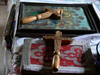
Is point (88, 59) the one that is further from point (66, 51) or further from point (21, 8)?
point (21, 8)

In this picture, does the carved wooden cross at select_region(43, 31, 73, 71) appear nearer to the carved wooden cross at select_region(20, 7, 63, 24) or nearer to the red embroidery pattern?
the red embroidery pattern

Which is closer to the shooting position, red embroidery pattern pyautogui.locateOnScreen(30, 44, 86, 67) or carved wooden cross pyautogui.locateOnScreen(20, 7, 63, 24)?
red embroidery pattern pyautogui.locateOnScreen(30, 44, 86, 67)

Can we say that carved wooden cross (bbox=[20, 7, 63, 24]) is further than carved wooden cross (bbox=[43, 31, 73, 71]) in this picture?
Yes

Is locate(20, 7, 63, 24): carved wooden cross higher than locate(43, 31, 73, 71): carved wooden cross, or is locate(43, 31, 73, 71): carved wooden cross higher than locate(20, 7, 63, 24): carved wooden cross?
locate(20, 7, 63, 24): carved wooden cross

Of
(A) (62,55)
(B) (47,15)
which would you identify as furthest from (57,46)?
(B) (47,15)

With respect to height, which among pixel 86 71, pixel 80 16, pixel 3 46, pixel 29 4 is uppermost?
pixel 29 4

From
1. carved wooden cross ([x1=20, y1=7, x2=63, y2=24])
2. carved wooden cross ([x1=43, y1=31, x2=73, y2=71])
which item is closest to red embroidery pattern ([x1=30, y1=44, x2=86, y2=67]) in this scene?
carved wooden cross ([x1=43, y1=31, x2=73, y2=71])

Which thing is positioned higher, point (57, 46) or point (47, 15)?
point (47, 15)

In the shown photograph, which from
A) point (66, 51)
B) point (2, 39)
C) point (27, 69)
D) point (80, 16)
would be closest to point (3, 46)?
point (2, 39)

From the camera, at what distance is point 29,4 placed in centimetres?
132

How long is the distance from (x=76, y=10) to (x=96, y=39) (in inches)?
14.7

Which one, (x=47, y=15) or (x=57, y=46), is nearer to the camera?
(x=57, y=46)

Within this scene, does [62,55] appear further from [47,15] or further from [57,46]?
[47,15]

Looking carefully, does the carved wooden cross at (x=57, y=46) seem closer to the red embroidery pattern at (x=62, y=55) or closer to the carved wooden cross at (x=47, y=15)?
the red embroidery pattern at (x=62, y=55)
